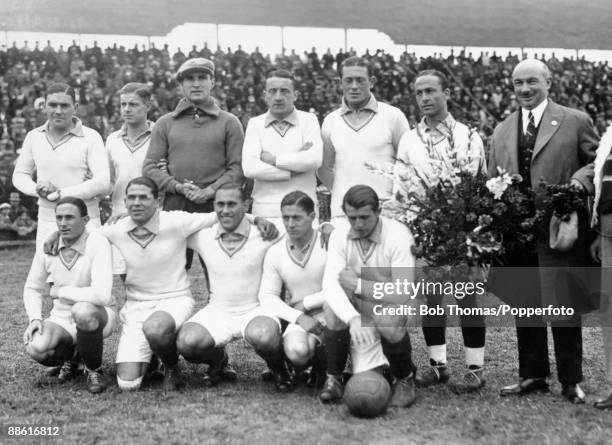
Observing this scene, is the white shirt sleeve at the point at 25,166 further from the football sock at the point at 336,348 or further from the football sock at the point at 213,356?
the football sock at the point at 336,348

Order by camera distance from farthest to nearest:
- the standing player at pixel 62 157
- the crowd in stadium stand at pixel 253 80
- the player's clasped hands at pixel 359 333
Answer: the crowd in stadium stand at pixel 253 80 → the standing player at pixel 62 157 → the player's clasped hands at pixel 359 333

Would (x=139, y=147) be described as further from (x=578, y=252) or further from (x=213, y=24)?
(x=213, y=24)

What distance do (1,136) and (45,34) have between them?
701cm

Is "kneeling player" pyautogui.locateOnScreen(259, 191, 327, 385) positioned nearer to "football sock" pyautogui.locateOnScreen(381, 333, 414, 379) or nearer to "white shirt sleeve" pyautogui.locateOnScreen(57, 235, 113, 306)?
"football sock" pyautogui.locateOnScreen(381, 333, 414, 379)

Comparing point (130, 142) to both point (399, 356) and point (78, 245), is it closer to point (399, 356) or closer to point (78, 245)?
point (78, 245)

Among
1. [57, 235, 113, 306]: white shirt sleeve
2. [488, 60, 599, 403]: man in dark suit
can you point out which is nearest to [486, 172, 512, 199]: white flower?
[488, 60, 599, 403]: man in dark suit

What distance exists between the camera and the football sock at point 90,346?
17.3ft

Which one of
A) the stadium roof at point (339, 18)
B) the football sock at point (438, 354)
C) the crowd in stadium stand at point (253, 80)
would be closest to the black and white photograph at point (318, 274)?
the football sock at point (438, 354)

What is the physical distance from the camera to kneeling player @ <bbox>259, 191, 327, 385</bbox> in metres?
5.15

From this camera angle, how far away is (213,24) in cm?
2469

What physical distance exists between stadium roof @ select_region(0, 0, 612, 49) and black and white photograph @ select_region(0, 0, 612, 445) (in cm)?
1565

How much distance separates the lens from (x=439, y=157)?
5160mm

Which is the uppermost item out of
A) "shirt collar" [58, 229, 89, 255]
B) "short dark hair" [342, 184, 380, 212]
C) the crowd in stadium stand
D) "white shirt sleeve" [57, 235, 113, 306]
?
the crowd in stadium stand

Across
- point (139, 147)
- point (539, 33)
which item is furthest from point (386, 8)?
point (139, 147)
